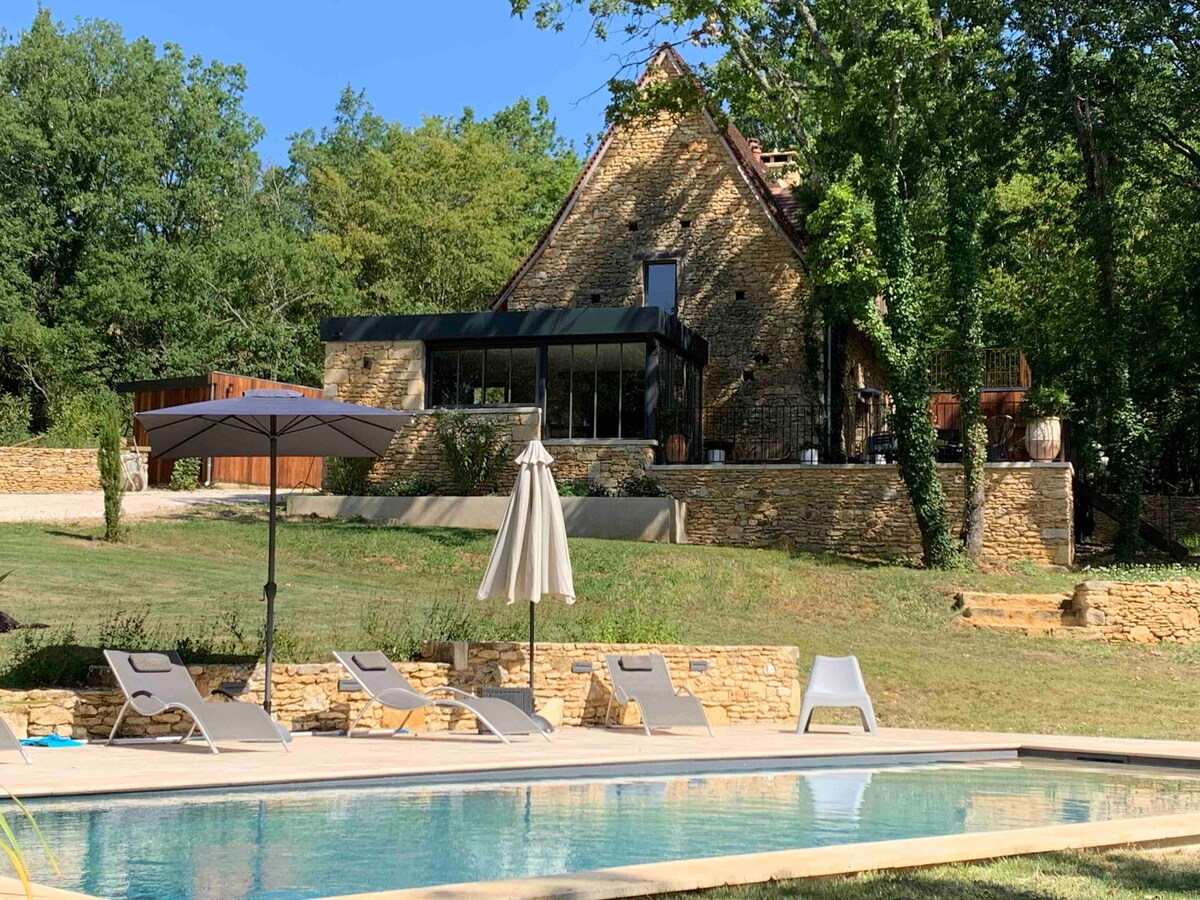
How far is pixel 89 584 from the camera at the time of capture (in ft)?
55.1

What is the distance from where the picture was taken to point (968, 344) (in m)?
23.1

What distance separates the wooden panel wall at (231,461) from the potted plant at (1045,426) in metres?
16.5

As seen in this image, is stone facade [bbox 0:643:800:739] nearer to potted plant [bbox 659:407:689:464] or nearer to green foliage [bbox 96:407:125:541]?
green foliage [bbox 96:407:125:541]

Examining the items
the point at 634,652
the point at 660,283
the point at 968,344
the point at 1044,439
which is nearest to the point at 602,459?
the point at 660,283

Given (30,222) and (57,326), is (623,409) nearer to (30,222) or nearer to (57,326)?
(57,326)

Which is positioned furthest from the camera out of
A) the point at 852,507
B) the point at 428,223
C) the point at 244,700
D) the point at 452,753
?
the point at 428,223

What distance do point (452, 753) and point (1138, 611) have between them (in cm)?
1177

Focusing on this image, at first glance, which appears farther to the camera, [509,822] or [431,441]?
[431,441]

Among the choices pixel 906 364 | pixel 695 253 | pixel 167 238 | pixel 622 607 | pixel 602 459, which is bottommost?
pixel 622 607

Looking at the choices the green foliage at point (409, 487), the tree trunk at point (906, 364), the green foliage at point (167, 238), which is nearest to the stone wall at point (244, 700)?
the tree trunk at point (906, 364)

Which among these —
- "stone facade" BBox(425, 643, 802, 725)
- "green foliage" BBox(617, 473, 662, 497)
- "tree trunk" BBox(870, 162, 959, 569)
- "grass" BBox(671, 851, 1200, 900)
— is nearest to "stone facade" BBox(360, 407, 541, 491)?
"green foliage" BBox(617, 473, 662, 497)

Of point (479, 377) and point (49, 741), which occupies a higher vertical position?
point (479, 377)

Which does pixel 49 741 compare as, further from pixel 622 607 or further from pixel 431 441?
pixel 431 441

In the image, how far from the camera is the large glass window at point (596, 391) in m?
26.5
